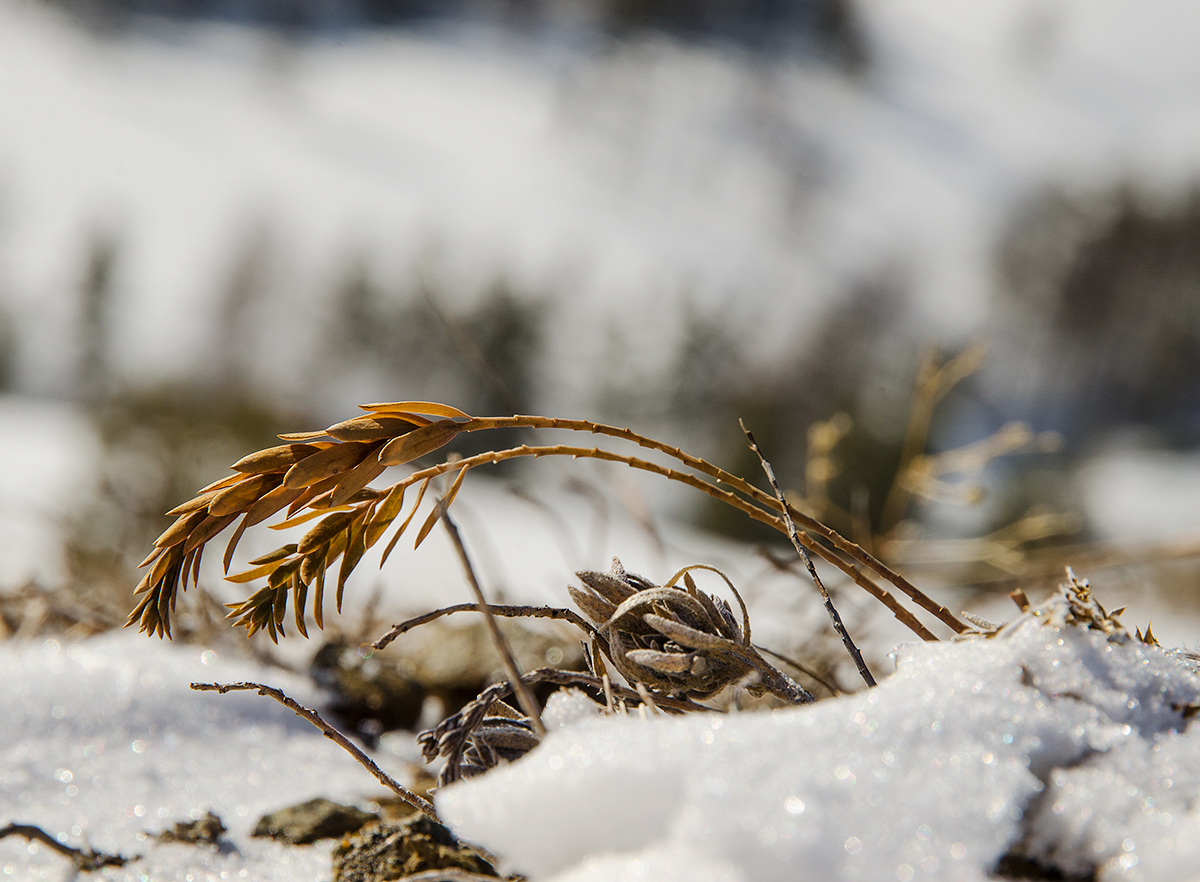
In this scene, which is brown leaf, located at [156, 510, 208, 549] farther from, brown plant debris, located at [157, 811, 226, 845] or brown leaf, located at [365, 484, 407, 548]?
brown plant debris, located at [157, 811, 226, 845]

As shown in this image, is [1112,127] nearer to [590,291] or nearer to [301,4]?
[590,291]

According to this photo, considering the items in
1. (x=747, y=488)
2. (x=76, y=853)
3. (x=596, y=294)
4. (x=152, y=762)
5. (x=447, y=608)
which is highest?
(x=747, y=488)

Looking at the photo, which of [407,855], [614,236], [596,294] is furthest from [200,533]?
[614,236]

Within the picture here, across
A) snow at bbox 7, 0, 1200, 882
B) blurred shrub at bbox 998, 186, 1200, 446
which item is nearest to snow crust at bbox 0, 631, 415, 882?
snow at bbox 7, 0, 1200, 882

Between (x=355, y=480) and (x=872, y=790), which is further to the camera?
(x=355, y=480)

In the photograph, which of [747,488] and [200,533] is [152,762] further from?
[747,488]

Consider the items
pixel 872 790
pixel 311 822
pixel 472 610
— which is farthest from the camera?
pixel 311 822
